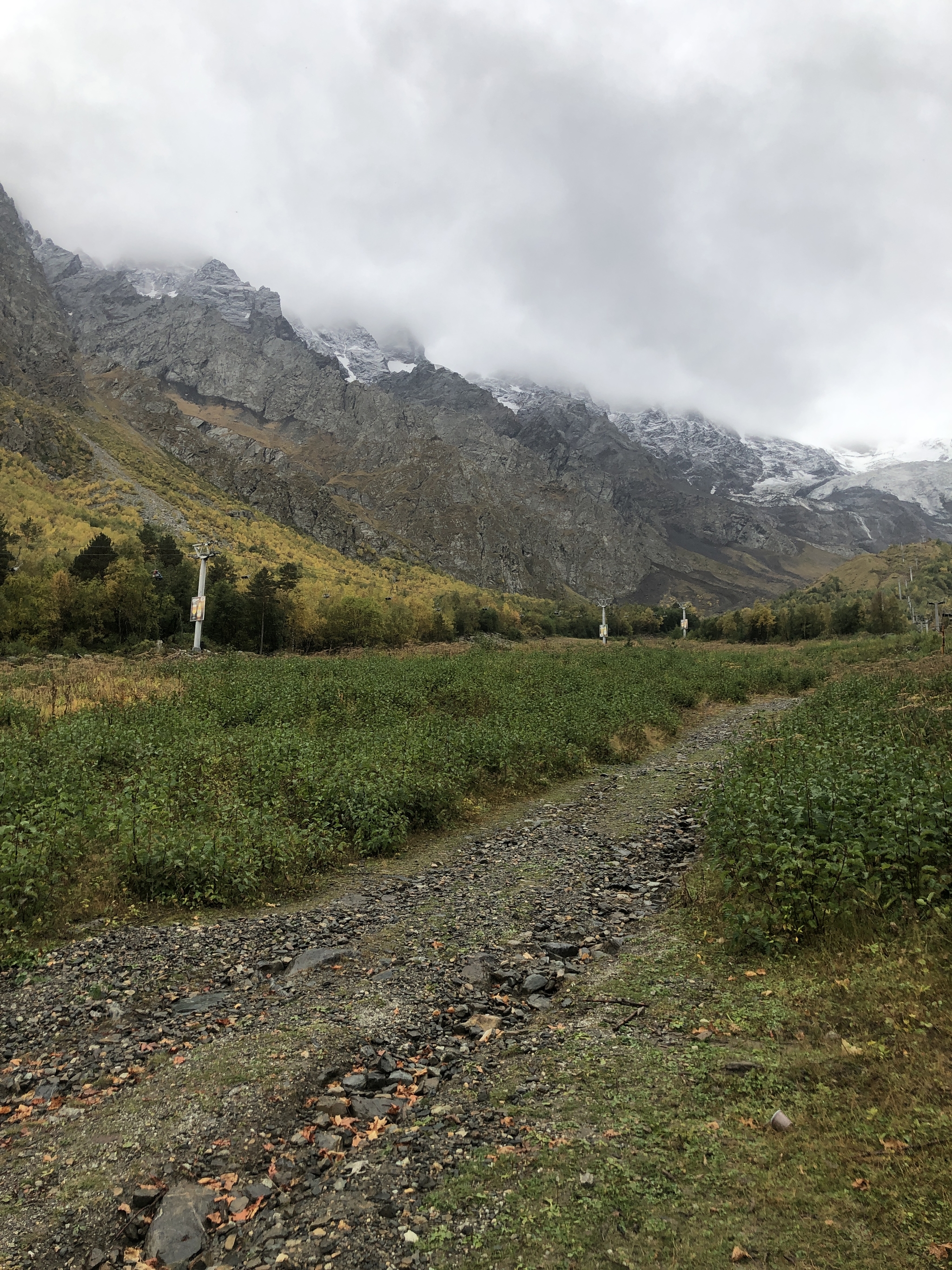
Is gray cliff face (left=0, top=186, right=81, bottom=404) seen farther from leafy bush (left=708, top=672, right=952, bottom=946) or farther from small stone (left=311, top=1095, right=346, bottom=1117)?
small stone (left=311, top=1095, right=346, bottom=1117)

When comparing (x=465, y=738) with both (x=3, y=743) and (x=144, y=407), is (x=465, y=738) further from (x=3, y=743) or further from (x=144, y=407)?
(x=144, y=407)

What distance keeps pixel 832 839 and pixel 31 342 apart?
8894 inches

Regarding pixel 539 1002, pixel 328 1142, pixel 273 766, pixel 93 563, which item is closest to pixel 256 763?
pixel 273 766

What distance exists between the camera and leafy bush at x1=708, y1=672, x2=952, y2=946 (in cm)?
576

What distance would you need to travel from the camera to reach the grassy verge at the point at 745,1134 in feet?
9.77

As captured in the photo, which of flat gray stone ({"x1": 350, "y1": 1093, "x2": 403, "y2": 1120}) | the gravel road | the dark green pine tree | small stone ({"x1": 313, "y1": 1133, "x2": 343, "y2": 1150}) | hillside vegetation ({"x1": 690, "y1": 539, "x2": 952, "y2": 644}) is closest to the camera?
the gravel road

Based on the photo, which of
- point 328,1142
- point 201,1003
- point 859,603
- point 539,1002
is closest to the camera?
point 328,1142

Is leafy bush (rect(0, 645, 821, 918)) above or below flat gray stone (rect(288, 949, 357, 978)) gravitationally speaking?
above

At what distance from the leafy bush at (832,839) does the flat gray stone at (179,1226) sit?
4.67 meters

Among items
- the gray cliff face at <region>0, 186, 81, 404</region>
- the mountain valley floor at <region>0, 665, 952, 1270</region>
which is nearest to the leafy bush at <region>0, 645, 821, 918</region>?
the mountain valley floor at <region>0, 665, 952, 1270</region>

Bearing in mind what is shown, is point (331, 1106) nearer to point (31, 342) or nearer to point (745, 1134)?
point (745, 1134)

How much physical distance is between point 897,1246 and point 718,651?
58.9 meters

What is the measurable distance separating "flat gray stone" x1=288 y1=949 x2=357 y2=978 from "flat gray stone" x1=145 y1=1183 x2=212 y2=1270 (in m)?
2.88

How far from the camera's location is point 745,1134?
3.66m
